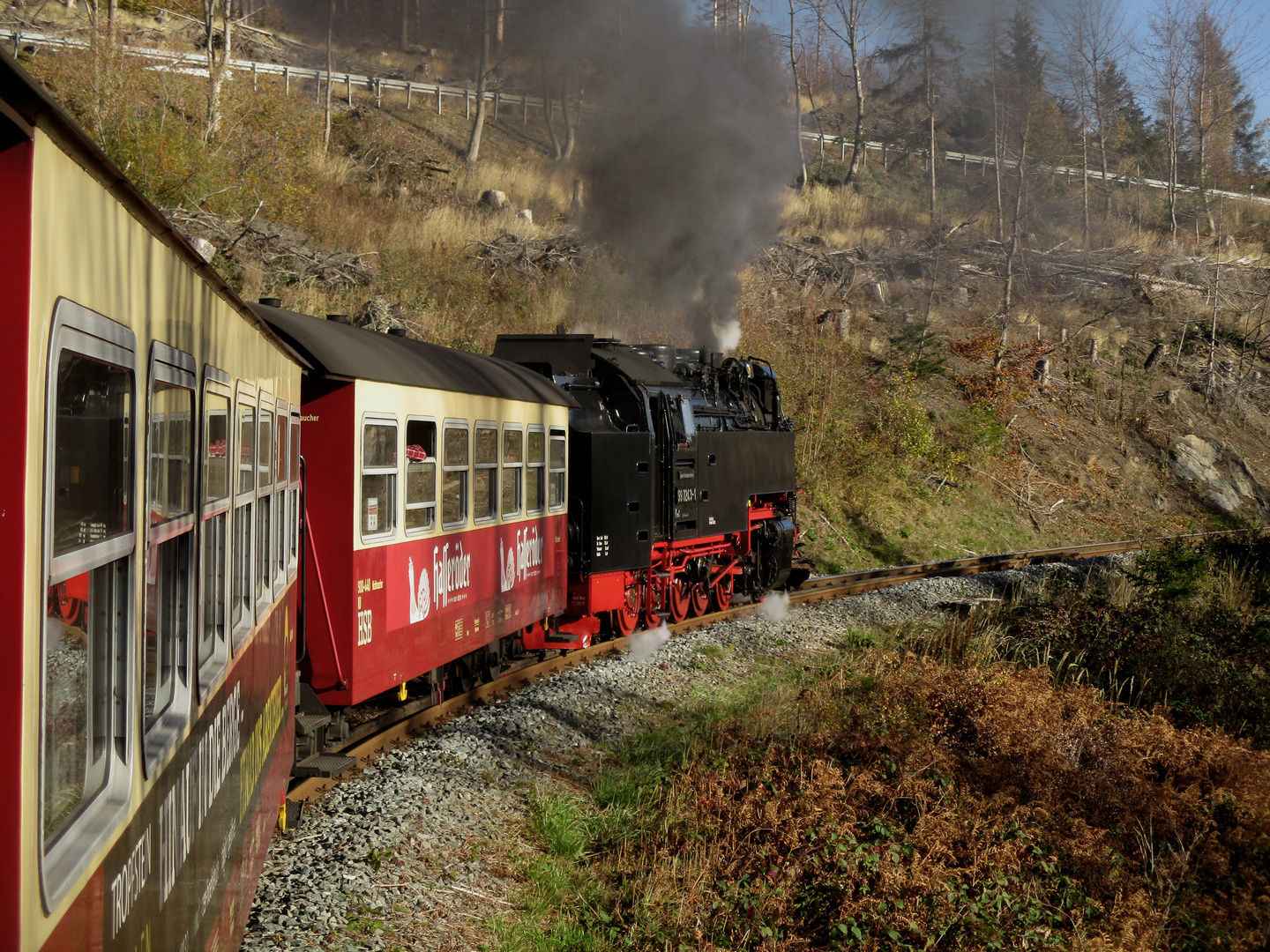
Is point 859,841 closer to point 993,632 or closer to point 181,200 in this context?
point 993,632

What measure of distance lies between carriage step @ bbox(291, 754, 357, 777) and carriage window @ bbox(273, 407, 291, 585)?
1477 millimetres

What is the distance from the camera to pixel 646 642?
1146 centimetres

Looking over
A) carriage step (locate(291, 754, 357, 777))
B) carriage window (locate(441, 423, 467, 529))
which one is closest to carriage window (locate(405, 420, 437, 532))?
carriage window (locate(441, 423, 467, 529))

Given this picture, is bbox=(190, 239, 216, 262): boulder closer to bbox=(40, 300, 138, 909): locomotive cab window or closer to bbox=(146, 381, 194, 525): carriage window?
bbox=(146, 381, 194, 525): carriage window

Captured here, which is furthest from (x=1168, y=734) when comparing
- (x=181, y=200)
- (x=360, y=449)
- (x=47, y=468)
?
(x=181, y=200)

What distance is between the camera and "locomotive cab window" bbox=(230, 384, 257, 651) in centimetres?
343

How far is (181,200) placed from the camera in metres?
18.8

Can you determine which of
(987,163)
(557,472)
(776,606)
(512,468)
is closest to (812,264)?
(987,163)

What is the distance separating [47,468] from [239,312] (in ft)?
7.03

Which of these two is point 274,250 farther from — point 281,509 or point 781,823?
point 781,823

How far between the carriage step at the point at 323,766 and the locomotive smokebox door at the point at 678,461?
19.6 feet

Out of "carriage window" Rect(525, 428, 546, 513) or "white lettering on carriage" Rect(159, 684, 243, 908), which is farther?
"carriage window" Rect(525, 428, 546, 513)

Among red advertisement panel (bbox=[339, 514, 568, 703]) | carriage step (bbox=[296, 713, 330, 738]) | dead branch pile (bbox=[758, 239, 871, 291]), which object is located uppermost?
dead branch pile (bbox=[758, 239, 871, 291])

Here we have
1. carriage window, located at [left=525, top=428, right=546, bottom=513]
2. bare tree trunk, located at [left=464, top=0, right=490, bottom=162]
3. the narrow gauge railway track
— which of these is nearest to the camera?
the narrow gauge railway track
